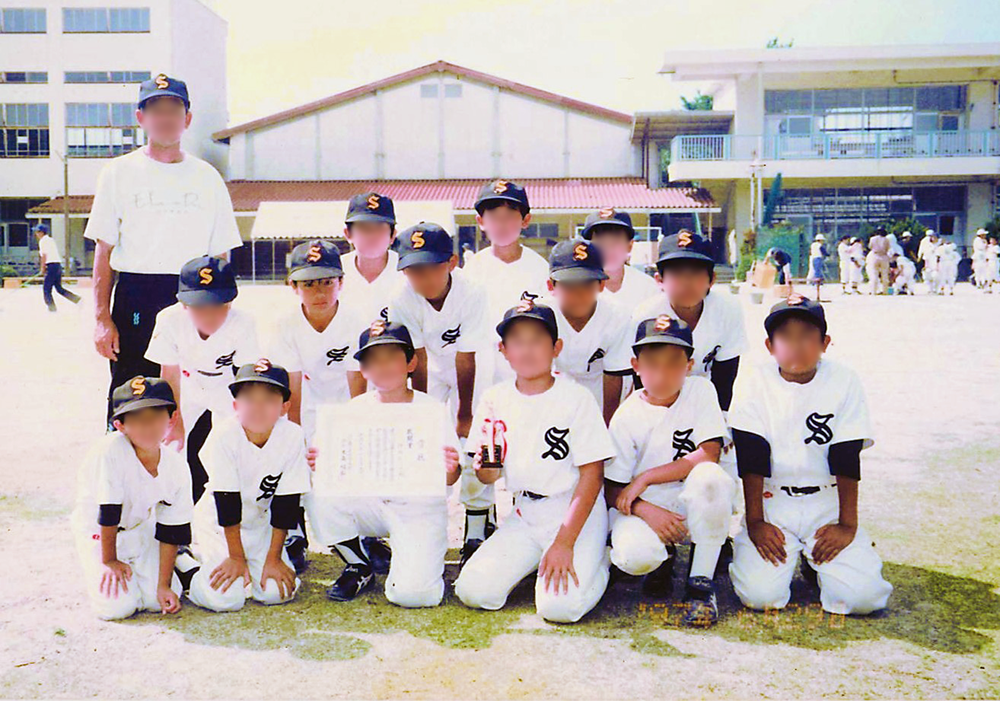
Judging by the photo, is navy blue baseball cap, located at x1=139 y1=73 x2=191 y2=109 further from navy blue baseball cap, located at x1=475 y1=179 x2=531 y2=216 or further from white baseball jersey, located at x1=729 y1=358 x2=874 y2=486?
white baseball jersey, located at x1=729 y1=358 x2=874 y2=486

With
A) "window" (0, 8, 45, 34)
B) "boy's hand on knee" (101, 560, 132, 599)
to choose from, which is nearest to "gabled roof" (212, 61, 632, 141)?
"window" (0, 8, 45, 34)

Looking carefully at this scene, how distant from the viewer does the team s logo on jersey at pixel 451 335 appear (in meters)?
5.06

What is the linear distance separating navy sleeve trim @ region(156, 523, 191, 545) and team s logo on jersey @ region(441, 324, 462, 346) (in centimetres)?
170

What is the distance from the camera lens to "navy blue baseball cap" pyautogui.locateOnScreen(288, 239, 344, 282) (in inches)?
185

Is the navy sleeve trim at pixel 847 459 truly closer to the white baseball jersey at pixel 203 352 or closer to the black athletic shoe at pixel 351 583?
the black athletic shoe at pixel 351 583

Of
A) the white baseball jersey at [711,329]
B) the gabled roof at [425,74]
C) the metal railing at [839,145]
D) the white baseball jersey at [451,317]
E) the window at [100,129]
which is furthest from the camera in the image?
the window at [100,129]

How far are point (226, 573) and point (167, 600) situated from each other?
26cm

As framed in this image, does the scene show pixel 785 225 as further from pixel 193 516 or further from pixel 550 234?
pixel 193 516

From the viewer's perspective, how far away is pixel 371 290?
5363mm

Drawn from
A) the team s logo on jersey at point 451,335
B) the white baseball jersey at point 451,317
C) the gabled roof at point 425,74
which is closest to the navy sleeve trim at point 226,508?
the white baseball jersey at point 451,317

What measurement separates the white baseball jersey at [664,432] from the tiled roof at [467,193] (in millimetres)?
31026

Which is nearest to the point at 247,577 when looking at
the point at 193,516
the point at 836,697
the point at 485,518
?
the point at 193,516

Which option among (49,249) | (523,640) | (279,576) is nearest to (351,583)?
(279,576)

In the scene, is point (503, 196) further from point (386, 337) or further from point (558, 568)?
point (558, 568)
